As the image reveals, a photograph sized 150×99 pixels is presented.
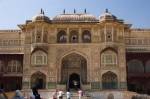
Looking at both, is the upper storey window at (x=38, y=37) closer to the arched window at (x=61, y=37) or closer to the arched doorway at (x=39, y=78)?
the arched window at (x=61, y=37)

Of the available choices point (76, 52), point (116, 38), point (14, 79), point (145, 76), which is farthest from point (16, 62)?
point (145, 76)

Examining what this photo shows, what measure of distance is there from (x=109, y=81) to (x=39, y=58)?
7.02 m

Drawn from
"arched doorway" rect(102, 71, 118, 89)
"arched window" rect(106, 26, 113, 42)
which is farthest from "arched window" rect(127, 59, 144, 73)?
"arched window" rect(106, 26, 113, 42)

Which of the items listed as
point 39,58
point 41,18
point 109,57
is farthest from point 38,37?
point 109,57

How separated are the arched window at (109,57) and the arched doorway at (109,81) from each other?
990 mm

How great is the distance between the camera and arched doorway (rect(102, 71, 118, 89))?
107ft

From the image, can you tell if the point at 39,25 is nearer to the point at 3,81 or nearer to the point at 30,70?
the point at 30,70

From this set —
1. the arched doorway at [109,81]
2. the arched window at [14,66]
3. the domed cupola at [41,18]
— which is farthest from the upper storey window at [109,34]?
the arched window at [14,66]

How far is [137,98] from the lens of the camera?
27.1m

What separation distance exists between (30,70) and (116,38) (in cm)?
877

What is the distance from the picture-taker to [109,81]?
33000 millimetres

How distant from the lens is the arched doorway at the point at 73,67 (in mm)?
33688

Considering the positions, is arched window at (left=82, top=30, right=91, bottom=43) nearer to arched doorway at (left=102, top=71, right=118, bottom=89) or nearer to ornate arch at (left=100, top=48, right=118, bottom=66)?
ornate arch at (left=100, top=48, right=118, bottom=66)

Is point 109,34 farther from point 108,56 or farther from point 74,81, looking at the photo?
point 74,81
